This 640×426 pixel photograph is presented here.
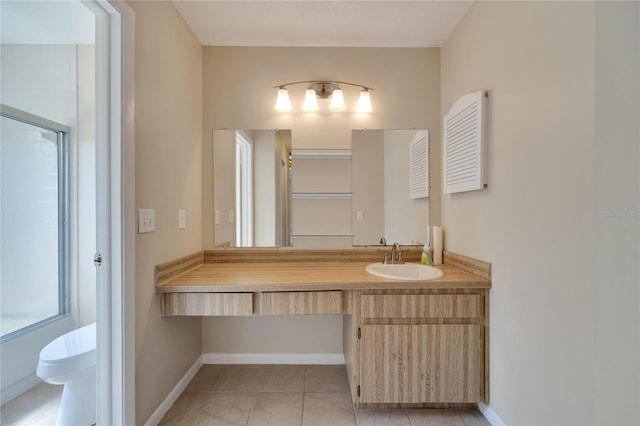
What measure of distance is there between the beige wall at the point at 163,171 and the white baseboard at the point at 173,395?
0.04 m

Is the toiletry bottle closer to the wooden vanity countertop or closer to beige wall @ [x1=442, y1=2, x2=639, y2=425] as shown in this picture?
the wooden vanity countertop

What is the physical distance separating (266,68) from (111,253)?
1673mm

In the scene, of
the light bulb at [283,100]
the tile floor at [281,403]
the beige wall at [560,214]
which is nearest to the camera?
the beige wall at [560,214]

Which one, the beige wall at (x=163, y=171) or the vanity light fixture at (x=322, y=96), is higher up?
the vanity light fixture at (x=322, y=96)

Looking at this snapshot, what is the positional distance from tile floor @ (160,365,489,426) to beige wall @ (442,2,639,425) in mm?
462

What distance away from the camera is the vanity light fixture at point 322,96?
7.28ft

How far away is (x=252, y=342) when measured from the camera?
2309 millimetres

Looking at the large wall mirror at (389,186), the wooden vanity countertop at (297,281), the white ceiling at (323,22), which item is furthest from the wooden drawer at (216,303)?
the white ceiling at (323,22)

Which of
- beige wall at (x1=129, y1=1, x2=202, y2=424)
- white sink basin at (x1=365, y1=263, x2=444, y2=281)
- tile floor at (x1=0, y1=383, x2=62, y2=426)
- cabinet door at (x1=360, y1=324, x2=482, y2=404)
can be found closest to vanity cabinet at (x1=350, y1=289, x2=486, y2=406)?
cabinet door at (x1=360, y1=324, x2=482, y2=404)

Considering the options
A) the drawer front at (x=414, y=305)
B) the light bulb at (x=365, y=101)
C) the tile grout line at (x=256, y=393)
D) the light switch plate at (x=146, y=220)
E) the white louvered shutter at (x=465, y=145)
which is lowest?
the tile grout line at (x=256, y=393)

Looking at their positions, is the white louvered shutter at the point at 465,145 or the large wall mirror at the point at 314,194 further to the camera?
the large wall mirror at the point at 314,194

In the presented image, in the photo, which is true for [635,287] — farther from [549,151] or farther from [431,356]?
[431,356]

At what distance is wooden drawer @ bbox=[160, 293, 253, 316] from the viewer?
162 cm

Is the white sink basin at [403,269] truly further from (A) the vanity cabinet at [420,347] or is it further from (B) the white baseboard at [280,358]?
(B) the white baseboard at [280,358]
